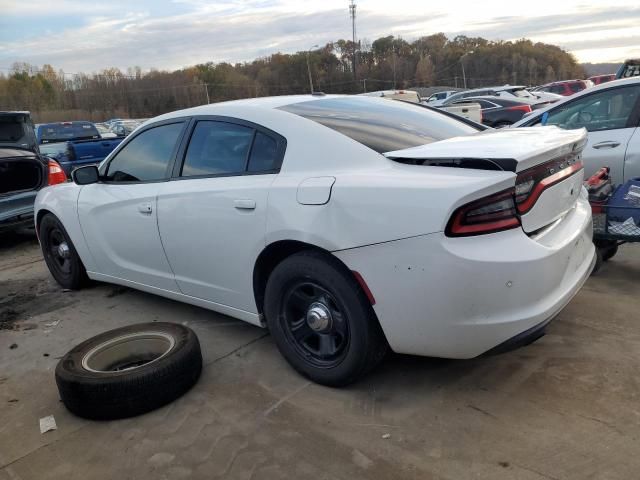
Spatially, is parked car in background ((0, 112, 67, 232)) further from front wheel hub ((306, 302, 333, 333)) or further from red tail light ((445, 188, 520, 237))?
red tail light ((445, 188, 520, 237))

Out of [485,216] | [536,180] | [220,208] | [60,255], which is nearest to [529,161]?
[536,180]

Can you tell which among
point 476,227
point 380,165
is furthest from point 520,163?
point 380,165

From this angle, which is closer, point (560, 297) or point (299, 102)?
point (560, 297)

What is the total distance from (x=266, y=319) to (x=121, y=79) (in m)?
84.2

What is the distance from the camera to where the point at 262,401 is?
117 inches

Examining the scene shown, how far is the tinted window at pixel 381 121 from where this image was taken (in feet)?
10.2

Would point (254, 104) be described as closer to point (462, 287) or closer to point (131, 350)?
point (131, 350)

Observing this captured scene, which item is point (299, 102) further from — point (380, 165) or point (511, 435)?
point (511, 435)

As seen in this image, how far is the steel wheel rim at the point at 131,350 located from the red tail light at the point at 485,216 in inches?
72.7

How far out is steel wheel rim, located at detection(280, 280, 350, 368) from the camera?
2914mm

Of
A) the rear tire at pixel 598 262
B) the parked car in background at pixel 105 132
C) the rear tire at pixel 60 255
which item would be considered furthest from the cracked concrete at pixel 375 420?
the parked car in background at pixel 105 132

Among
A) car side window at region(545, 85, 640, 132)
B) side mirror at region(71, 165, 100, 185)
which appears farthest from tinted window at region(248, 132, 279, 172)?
car side window at region(545, 85, 640, 132)

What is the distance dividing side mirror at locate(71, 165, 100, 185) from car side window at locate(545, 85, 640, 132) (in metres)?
4.38

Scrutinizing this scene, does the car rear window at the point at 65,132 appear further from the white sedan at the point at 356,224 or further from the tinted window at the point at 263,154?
the tinted window at the point at 263,154
